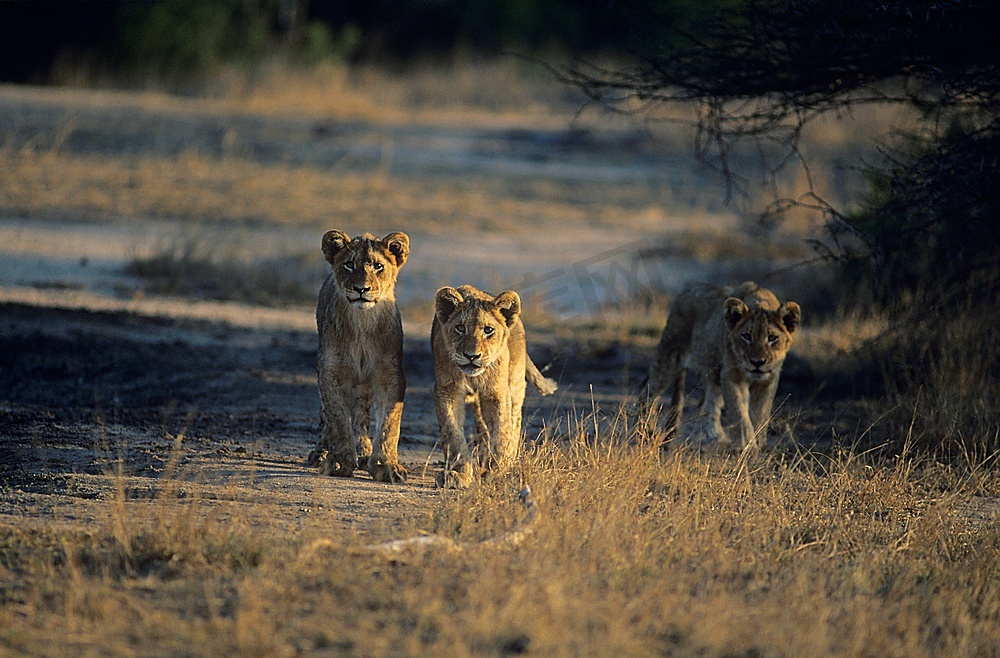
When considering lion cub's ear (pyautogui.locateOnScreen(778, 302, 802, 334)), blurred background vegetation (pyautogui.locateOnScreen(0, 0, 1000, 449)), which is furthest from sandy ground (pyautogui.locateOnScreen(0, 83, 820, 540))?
blurred background vegetation (pyautogui.locateOnScreen(0, 0, 1000, 449))

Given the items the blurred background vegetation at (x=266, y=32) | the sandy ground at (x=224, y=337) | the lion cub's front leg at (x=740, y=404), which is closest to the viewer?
the sandy ground at (x=224, y=337)

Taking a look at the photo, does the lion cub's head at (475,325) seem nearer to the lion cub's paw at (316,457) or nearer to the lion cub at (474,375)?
the lion cub at (474,375)

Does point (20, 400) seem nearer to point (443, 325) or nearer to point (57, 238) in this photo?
point (443, 325)

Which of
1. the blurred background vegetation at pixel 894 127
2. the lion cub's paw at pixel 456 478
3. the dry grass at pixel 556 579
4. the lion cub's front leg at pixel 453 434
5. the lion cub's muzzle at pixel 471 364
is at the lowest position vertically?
the dry grass at pixel 556 579

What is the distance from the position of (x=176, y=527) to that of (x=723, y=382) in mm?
3813

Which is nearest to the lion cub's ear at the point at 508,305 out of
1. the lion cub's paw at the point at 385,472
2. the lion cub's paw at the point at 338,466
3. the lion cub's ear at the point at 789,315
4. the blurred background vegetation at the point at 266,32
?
the lion cub's paw at the point at 385,472

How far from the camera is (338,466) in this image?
6988 mm

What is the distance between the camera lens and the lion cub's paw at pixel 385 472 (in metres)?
6.92

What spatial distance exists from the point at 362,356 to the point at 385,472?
0.66 m

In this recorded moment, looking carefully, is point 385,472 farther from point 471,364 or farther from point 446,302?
point 446,302

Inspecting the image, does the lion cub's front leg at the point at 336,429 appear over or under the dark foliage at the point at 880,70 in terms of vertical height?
under

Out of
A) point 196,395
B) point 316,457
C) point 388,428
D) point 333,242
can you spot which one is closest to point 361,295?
point 333,242

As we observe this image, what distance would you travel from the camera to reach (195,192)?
17.1m

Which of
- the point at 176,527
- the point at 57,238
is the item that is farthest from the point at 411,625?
the point at 57,238
